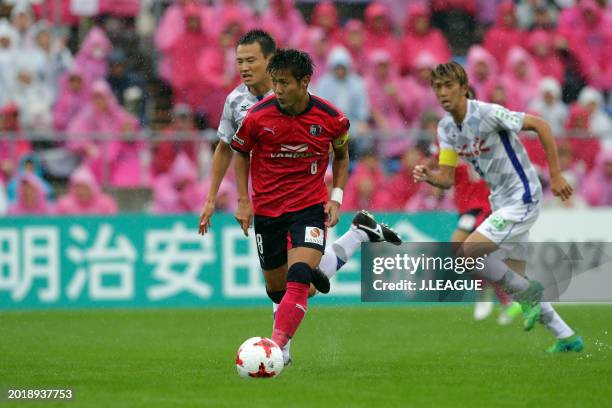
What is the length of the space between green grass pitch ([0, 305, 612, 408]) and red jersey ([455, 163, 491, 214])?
3.97 ft

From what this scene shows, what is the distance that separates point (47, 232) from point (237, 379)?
24.2 feet

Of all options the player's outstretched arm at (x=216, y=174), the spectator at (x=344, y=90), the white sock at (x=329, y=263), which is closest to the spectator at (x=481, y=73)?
the spectator at (x=344, y=90)

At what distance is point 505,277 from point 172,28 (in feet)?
28.8

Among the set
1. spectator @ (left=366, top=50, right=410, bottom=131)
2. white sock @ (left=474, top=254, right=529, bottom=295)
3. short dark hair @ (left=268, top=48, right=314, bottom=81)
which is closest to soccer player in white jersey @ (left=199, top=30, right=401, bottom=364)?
short dark hair @ (left=268, top=48, right=314, bottom=81)

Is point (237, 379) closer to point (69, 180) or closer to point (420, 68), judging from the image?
point (69, 180)

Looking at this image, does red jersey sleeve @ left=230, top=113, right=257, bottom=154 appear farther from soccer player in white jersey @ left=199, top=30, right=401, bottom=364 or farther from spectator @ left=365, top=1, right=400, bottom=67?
spectator @ left=365, top=1, right=400, bottom=67

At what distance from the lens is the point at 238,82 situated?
17047 mm

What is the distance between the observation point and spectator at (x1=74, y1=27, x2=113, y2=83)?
17.4m

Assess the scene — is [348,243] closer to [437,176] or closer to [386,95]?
[437,176]

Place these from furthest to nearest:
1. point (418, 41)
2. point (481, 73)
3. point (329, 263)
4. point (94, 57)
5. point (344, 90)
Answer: point (418, 41), point (94, 57), point (481, 73), point (344, 90), point (329, 263)

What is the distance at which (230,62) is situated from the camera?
1709 centimetres

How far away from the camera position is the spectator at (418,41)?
60.0ft

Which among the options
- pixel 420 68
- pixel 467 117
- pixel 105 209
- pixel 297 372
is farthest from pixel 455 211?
pixel 297 372

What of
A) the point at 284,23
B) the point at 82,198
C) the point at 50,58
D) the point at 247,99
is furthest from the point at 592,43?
the point at 247,99
